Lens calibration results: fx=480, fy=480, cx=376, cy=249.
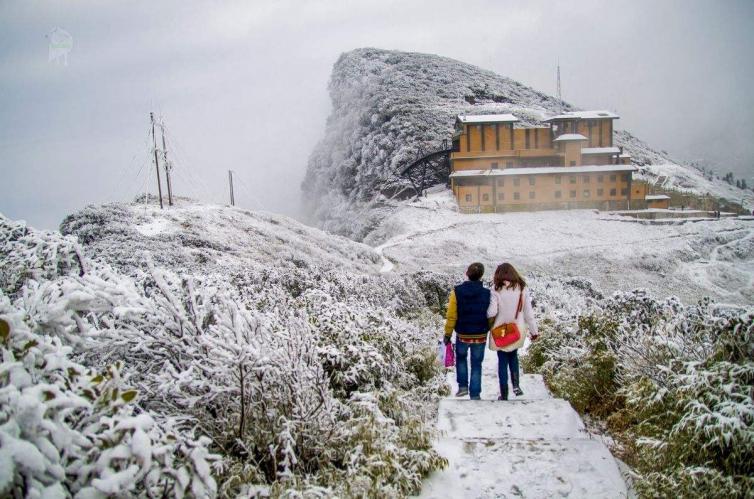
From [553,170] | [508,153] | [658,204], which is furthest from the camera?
[508,153]

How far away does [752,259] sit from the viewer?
3111cm

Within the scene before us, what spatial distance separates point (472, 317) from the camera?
5.80m

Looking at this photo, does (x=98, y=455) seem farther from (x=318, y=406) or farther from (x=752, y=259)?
(x=752, y=259)

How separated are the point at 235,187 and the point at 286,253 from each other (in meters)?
19.8

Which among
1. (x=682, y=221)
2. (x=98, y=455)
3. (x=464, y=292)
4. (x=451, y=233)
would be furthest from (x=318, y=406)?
(x=682, y=221)

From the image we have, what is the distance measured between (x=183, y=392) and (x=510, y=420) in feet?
9.54

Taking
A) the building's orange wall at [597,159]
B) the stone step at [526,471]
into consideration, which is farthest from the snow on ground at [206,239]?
the building's orange wall at [597,159]

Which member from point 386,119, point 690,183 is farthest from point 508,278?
point 386,119

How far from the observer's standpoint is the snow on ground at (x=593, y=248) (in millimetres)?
29358

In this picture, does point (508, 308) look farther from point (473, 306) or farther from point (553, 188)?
point (553, 188)

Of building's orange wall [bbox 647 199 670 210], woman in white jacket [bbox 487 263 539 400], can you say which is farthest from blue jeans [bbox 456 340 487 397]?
building's orange wall [bbox 647 199 670 210]

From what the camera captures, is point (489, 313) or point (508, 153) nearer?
point (489, 313)

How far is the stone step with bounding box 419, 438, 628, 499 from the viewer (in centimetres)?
324

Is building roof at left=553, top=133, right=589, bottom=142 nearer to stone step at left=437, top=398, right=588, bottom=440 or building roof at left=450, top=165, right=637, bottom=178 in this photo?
building roof at left=450, top=165, right=637, bottom=178
